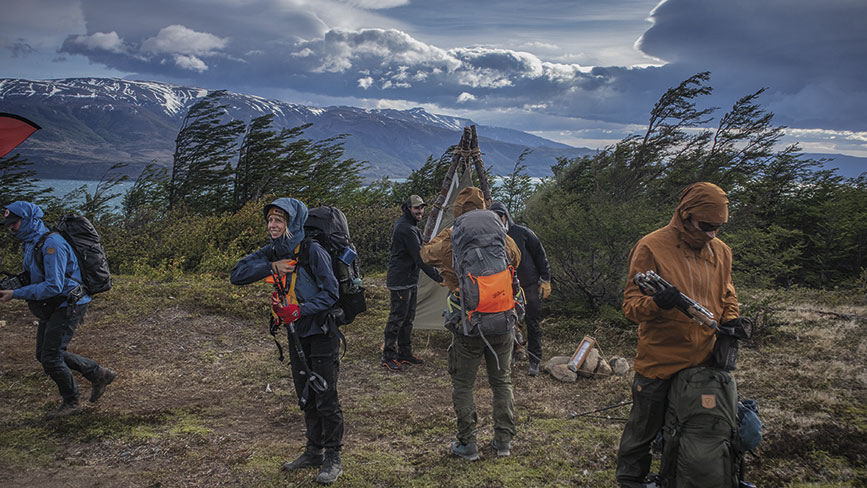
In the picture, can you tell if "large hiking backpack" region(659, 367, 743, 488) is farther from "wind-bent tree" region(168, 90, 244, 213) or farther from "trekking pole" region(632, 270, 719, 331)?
"wind-bent tree" region(168, 90, 244, 213)

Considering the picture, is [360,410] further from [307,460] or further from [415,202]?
[415,202]

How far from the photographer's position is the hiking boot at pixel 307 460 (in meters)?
3.84

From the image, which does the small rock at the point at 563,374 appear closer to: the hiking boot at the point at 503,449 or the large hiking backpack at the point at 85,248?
the hiking boot at the point at 503,449

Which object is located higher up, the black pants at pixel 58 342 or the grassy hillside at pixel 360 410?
the black pants at pixel 58 342

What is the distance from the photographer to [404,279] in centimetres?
686

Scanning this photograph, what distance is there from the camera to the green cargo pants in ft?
13.1

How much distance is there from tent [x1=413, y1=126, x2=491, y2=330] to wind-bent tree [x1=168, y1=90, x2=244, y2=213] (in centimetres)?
2428

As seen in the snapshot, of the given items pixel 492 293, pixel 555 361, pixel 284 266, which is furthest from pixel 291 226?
pixel 555 361

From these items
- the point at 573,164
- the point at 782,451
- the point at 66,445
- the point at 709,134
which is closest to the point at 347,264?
the point at 66,445

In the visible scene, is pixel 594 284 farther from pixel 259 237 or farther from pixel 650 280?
pixel 259 237

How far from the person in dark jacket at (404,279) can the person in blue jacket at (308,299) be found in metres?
3.01

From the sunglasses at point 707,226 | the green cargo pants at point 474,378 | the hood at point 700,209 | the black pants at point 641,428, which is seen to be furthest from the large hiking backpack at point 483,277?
the sunglasses at point 707,226

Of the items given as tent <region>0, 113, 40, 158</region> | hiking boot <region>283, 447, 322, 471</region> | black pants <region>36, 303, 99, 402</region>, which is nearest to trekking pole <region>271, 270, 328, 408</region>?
hiking boot <region>283, 447, 322, 471</region>

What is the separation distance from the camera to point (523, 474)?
3795 mm
